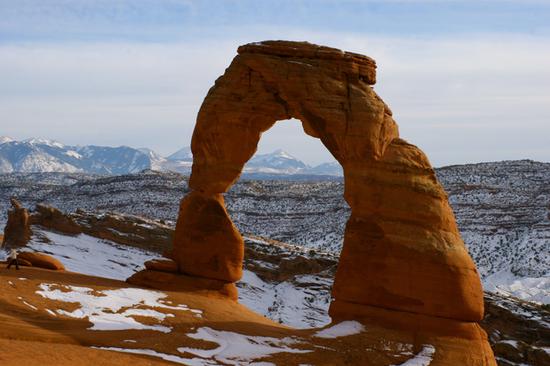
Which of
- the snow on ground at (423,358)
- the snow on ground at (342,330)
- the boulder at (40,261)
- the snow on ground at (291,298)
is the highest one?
the boulder at (40,261)

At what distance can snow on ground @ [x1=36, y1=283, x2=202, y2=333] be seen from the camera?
20.5 meters

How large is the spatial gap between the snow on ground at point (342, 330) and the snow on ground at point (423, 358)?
6.61 ft

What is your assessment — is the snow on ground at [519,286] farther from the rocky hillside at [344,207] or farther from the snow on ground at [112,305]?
the snow on ground at [112,305]

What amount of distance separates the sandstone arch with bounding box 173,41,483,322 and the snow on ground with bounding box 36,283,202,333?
3.63 metres

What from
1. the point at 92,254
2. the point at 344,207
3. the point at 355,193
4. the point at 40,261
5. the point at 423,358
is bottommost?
the point at 92,254

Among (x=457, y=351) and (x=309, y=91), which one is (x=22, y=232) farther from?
(x=457, y=351)

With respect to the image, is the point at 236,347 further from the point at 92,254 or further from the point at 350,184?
the point at 92,254

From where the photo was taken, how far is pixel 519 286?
5206 centimetres

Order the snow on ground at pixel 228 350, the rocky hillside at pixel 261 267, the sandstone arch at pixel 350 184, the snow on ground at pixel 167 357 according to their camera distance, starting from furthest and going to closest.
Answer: the rocky hillside at pixel 261 267
the sandstone arch at pixel 350 184
the snow on ground at pixel 228 350
the snow on ground at pixel 167 357

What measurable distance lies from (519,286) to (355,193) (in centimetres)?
3301

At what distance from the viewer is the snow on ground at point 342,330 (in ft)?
71.3

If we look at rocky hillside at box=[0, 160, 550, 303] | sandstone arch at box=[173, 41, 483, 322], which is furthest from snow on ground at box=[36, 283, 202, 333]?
rocky hillside at box=[0, 160, 550, 303]

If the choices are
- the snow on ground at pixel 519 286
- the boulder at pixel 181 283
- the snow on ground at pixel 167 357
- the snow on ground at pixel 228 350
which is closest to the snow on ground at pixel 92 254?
the boulder at pixel 181 283

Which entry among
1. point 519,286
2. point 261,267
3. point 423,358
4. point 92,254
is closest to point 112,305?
point 423,358
